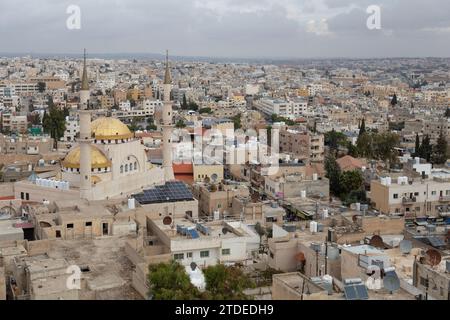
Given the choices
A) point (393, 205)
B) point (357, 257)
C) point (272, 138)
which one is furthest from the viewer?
point (272, 138)

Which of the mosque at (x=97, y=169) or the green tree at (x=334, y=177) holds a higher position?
the mosque at (x=97, y=169)

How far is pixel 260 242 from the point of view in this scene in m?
15.6

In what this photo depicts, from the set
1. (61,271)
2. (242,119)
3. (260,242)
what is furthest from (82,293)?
(242,119)

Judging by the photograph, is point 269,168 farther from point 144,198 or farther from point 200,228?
point 200,228

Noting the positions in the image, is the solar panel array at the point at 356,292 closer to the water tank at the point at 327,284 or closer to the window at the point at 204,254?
the water tank at the point at 327,284

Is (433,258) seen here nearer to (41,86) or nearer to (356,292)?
(356,292)

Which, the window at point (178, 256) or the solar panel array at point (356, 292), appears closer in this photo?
the solar panel array at point (356, 292)

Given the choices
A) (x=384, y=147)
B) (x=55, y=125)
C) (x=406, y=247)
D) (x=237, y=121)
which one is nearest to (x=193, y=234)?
(x=406, y=247)

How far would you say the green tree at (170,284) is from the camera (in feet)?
31.9

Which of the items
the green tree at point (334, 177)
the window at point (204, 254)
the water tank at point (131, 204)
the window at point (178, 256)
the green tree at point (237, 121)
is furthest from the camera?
the green tree at point (237, 121)

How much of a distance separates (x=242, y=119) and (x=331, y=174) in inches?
894

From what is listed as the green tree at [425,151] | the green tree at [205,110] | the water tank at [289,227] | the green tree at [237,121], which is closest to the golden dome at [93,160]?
the water tank at [289,227]
